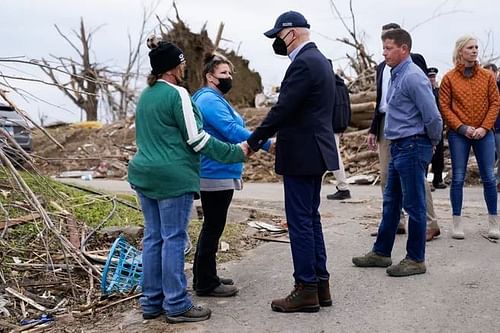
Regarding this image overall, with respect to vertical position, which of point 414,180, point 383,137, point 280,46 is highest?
point 280,46

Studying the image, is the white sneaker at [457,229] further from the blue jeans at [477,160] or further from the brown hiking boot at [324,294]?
the brown hiking boot at [324,294]

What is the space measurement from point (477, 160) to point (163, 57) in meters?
3.83

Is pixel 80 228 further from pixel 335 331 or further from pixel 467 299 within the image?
pixel 467 299

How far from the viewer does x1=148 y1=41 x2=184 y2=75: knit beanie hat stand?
14.6ft

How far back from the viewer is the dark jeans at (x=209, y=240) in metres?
5.02

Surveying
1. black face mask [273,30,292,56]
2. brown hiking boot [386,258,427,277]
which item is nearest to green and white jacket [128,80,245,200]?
black face mask [273,30,292,56]

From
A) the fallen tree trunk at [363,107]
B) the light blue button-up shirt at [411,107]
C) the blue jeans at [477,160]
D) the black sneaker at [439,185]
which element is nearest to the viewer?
the light blue button-up shirt at [411,107]

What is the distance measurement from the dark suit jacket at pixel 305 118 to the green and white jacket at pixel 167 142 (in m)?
0.53

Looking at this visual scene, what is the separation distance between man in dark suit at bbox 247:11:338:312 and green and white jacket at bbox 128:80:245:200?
1.81ft

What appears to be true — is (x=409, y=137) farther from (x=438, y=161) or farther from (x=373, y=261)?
(x=438, y=161)

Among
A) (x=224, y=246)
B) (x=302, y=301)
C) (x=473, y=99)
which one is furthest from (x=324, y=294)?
(x=473, y=99)

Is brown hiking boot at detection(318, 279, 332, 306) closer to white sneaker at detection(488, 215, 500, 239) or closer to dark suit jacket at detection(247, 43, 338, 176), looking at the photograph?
dark suit jacket at detection(247, 43, 338, 176)

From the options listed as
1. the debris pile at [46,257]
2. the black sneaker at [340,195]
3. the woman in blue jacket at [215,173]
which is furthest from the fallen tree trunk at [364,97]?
the woman in blue jacket at [215,173]

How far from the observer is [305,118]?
4504 mm
